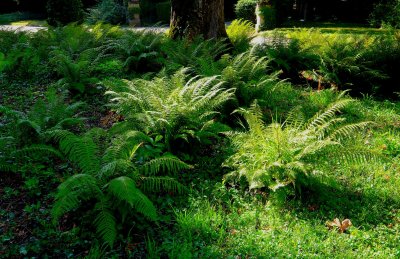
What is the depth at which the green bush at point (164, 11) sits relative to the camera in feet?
63.6

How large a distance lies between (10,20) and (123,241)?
24.2 meters

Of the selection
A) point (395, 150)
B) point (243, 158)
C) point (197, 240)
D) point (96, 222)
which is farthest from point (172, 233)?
point (395, 150)

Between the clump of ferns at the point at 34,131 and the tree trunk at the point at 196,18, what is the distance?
394cm

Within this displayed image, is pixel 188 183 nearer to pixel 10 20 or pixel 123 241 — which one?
pixel 123 241

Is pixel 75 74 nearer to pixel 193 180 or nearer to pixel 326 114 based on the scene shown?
pixel 193 180

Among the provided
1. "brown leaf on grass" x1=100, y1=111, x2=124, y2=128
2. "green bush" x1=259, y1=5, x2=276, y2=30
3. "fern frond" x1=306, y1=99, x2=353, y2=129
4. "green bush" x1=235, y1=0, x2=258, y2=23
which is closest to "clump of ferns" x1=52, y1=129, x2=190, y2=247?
"brown leaf on grass" x1=100, y1=111, x2=124, y2=128

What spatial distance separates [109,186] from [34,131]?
62.6 inches

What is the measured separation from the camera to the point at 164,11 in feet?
64.2

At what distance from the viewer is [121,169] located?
11.1ft

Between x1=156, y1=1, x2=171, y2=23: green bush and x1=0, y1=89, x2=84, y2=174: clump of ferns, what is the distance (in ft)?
51.6

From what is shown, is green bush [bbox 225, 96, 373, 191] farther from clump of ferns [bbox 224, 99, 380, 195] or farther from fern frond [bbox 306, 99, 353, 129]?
fern frond [bbox 306, 99, 353, 129]

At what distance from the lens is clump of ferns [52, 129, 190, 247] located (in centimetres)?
293

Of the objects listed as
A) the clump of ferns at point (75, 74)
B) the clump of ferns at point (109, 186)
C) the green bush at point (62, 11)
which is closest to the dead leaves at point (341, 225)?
the clump of ferns at point (109, 186)

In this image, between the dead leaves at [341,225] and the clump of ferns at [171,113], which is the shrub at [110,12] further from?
the dead leaves at [341,225]
